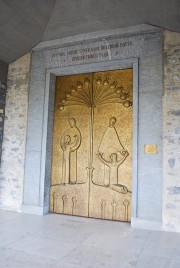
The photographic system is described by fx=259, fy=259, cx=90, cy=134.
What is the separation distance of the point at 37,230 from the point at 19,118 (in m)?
2.39

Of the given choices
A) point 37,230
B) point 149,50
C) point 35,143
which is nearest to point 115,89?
point 149,50

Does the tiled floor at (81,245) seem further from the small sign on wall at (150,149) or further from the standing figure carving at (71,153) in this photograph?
the small sign on wall at (150,149)

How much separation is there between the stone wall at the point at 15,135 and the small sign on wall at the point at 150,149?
244 cm

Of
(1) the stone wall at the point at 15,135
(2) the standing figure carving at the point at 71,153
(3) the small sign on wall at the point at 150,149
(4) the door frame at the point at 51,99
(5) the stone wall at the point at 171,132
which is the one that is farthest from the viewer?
(1) the stone wall at the point at 15,135

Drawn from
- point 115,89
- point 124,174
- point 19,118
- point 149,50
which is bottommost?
point 124,174

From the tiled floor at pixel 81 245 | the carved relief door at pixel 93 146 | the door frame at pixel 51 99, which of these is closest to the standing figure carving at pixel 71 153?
the carved relief door at pixel 93 146

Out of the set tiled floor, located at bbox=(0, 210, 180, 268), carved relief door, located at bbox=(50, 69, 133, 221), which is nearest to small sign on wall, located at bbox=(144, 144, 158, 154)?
carved relief door, located at bbox=(50, 69, 133, 221)

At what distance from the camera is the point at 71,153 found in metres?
5.05

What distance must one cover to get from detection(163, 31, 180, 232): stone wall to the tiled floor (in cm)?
34

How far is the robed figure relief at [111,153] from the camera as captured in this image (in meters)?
4.66

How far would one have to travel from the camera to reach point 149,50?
14.4ft

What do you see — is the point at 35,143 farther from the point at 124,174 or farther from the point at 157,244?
the point at 157,244

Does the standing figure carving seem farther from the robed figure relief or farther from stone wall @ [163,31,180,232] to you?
stone wall @ [163,31,180,232]

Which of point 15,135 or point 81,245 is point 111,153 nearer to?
point 81,245
